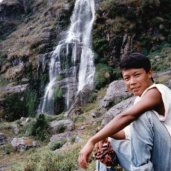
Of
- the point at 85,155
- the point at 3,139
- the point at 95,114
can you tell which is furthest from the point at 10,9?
the point at 85,155

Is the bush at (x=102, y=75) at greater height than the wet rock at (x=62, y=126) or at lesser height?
greater

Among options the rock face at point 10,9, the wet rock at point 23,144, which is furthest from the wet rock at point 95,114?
the rock face at point 10,9

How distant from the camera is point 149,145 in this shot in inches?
134

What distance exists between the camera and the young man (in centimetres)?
341

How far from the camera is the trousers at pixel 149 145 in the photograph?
3396 mm

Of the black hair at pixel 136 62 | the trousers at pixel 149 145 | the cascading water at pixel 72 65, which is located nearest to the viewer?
the trousers at pixel 149 145

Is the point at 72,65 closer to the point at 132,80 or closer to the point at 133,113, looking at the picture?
the point at 132,80

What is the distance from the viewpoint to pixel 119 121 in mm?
3615

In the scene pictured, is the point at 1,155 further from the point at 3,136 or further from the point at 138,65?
the point at 138,65

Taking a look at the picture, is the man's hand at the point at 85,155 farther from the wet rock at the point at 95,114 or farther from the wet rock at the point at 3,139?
the wet rock at the point at 3,139

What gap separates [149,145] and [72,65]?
30.9m

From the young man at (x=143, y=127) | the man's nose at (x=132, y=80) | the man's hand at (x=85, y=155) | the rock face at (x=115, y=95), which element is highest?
the man's nose at (x=132, y=80)

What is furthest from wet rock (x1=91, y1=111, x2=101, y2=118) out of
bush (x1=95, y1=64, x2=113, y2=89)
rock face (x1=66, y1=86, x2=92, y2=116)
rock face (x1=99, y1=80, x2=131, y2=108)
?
bush (x1=95, y1=64, x2=113, y2=89)

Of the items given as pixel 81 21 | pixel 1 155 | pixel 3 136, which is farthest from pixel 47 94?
pixel 1 155
